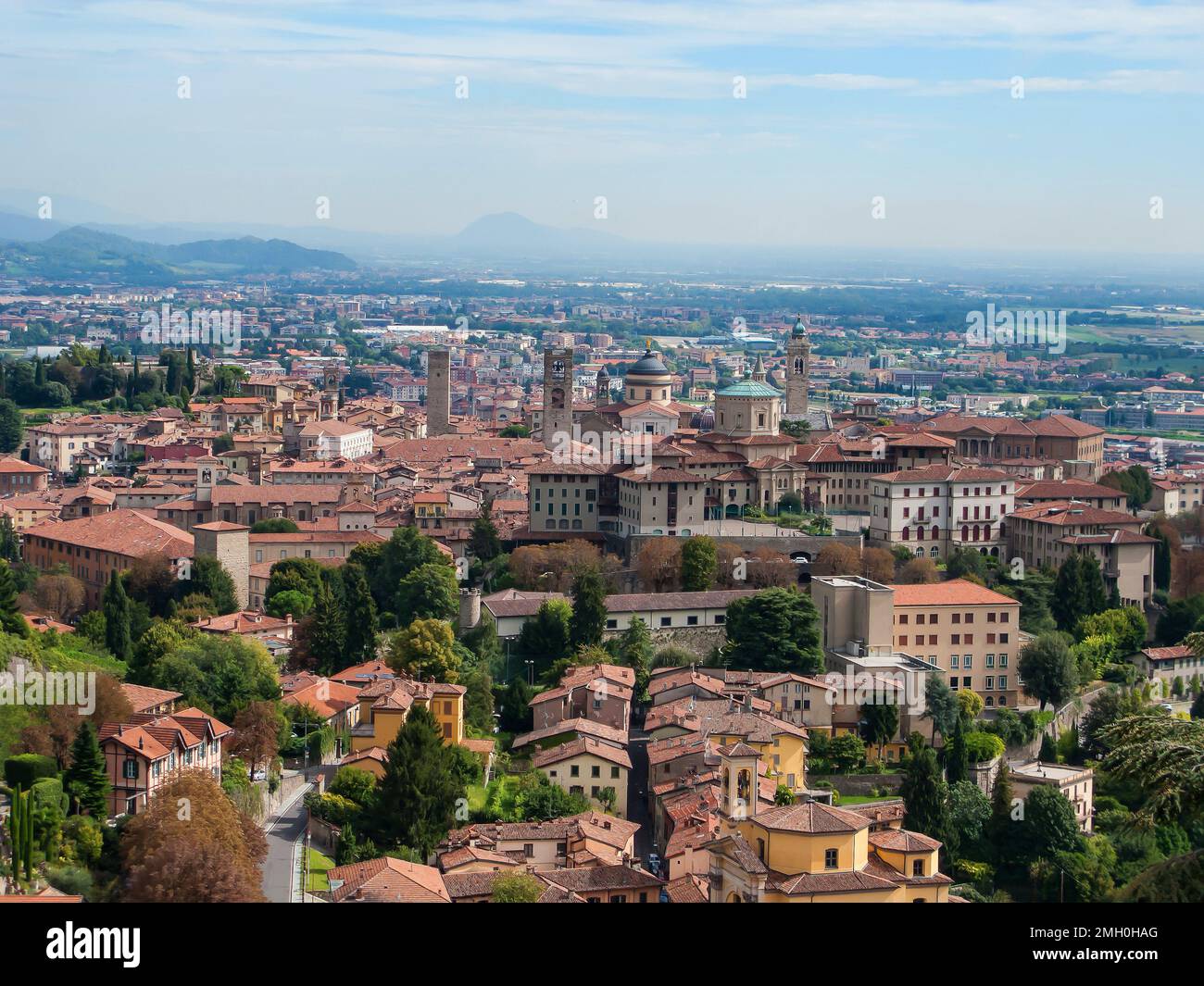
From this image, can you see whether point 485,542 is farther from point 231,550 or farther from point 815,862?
point 815,862

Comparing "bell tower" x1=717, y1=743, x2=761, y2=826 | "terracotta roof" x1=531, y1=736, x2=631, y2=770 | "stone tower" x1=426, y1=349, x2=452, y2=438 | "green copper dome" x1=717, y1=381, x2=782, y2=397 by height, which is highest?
"green copper dome" x1=717, y1=381, x2=782, y2=397

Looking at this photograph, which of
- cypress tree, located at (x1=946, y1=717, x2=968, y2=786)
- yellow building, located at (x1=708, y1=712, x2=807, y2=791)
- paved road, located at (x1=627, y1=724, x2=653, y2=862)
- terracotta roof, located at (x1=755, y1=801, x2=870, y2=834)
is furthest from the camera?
cypress tree, located at (x1=946, y1=717, x2=968, y2=786)

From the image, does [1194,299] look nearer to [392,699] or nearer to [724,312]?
[724,312]

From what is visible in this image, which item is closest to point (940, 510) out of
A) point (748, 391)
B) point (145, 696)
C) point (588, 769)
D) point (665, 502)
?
point (665, 502)

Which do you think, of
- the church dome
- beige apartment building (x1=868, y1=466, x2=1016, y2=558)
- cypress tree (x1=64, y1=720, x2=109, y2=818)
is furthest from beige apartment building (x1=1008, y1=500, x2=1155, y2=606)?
cypress tree (x1=64, y1=720, x2=109, y2=818)

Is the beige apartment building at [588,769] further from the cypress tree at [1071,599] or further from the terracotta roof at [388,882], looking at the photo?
the cypress tree at [1071,599]

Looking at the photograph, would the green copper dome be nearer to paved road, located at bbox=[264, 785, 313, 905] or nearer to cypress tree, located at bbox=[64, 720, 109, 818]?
paved road, located at bbox=[264, 785, 313, 905]
